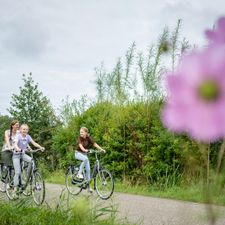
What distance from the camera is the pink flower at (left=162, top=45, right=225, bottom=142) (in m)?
0.38

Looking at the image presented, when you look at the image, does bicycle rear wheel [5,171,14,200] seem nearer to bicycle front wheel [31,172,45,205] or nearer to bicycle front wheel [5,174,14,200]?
bicycle front wheel [5,174,14,200]

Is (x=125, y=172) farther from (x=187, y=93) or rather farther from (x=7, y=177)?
(x=187, y=93)

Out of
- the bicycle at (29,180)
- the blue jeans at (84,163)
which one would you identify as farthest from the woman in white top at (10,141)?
the blue jeans at (84,163)

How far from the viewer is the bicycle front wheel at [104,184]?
451 inches

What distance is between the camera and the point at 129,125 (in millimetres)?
15477


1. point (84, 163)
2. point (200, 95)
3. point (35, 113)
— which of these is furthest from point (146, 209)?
point (35, 113)

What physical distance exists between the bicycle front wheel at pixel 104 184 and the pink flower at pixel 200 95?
35.5ft

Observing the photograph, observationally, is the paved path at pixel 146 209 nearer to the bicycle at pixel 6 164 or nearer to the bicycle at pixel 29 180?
the bicycle at pixel 29 180

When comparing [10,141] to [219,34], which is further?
[10,141]

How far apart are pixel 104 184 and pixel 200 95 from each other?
11281mm

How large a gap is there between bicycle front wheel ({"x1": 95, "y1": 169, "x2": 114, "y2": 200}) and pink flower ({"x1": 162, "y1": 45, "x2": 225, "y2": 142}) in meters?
10.8

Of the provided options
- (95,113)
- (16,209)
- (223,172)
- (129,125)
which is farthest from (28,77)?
(223,172)

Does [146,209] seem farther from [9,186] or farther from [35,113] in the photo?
[35,113]

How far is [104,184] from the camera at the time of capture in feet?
38.0
